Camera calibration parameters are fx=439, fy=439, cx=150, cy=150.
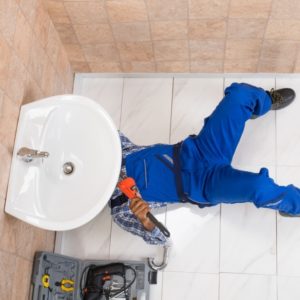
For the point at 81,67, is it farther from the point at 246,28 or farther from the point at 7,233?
the point at 7,233

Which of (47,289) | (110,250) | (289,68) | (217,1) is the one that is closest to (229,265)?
(110,250)

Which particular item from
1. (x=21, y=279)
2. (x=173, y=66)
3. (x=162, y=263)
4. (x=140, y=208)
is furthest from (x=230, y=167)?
(x=21, y=279)

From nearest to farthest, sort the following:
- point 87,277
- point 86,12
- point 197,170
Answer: point 197,170
point 86,12
point 87,277

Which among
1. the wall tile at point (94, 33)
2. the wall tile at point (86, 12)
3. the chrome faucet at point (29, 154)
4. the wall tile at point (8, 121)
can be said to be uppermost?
the wall tile at point (86, 12)

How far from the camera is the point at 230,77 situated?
2260 millimetres

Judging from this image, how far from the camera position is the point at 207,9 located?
183 cm

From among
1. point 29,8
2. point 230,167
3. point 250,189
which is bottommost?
point 250,189

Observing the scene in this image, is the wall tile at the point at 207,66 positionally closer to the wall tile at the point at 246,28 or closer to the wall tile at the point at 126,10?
the wall tile at the point at 246,28

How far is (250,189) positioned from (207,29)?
0.76m

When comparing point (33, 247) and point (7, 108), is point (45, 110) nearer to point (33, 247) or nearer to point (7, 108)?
point (7, 108)

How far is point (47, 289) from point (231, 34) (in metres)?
1.36

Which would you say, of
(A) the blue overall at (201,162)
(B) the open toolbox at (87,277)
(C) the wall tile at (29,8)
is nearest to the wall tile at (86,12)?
(C) the wall tile at (29,8)

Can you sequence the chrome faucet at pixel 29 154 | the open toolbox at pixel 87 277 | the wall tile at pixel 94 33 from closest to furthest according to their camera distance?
the chrome faucet at pixel 29 154 → the open toolbox at pixel 87 277 → the wall tile at pixel 94 33

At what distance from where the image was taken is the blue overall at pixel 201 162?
1749 mm
